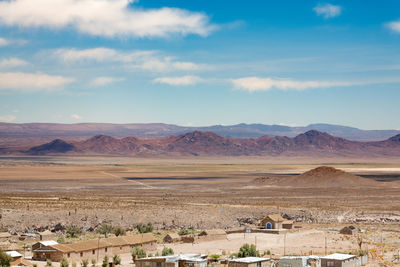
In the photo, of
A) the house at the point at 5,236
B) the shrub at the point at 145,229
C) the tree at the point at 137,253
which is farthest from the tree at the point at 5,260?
the shrub at the point at 145,229

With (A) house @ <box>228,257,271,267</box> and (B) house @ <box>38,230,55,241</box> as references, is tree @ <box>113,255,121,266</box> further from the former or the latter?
(B) house @ <box>38,230,55,241</box>

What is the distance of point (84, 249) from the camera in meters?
39.8

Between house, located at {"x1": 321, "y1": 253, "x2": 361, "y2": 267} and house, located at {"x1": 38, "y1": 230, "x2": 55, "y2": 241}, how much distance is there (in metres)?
22.9

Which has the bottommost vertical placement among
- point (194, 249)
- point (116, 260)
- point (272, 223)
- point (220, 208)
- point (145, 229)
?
point (220, 208)

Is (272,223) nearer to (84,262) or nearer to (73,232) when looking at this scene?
(73,232)

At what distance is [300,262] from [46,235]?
2239 centimetres

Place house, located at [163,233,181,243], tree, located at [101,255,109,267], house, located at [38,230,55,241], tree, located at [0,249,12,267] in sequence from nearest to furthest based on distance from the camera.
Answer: tree, located at [0,249,12,267], tree, located at [101,255,109,267], house, located at [38,230,55,241], house, located at [163,233,181,243]

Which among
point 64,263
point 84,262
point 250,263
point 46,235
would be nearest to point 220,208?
point 46,235

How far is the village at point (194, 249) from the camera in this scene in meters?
36.2

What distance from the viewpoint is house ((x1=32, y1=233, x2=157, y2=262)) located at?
3897 centimetres

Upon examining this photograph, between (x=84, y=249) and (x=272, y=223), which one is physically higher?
(x=84, y=249)

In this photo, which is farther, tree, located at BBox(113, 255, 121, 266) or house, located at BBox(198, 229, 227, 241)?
house, located at BBox(198, 229, 227, 241)

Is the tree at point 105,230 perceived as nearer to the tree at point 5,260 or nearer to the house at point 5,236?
the house at point 5,236

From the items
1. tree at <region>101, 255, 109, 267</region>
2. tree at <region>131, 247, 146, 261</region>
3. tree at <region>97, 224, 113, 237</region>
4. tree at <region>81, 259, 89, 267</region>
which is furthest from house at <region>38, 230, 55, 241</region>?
tree at <region>101, 255, 109, 267</region>
